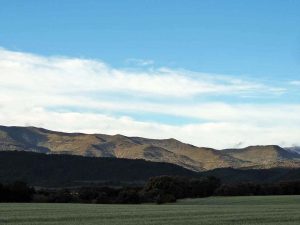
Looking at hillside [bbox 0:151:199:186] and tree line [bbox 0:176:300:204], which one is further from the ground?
hillside [bbox 0:151:199:186]

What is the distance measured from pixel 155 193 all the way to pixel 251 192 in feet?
65.0

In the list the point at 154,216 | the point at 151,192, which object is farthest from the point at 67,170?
the point at 154,216

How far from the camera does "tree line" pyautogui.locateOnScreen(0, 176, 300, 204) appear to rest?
93438 millimetres

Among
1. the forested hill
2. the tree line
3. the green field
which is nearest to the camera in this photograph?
the green field

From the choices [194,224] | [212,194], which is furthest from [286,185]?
[194,224]

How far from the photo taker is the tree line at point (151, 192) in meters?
93.4

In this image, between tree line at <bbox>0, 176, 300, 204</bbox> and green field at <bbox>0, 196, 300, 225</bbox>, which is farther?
tree line at <bbox>0, 176, 300, 204</bbox>

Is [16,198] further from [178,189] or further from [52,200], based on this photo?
[178,189]

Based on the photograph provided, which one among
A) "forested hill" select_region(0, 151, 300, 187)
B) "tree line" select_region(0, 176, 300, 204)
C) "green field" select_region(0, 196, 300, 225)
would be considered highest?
"forested hill" select_region(0, 151, 300, 187)

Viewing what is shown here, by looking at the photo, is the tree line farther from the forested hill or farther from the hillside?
the hillside

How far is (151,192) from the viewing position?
10069 cm

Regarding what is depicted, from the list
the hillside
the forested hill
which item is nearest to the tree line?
the forested hill

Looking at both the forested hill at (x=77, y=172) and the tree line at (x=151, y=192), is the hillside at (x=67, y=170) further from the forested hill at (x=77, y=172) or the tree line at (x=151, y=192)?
the tree line at (x=151, y=192)

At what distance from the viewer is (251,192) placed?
10838 centimetres
